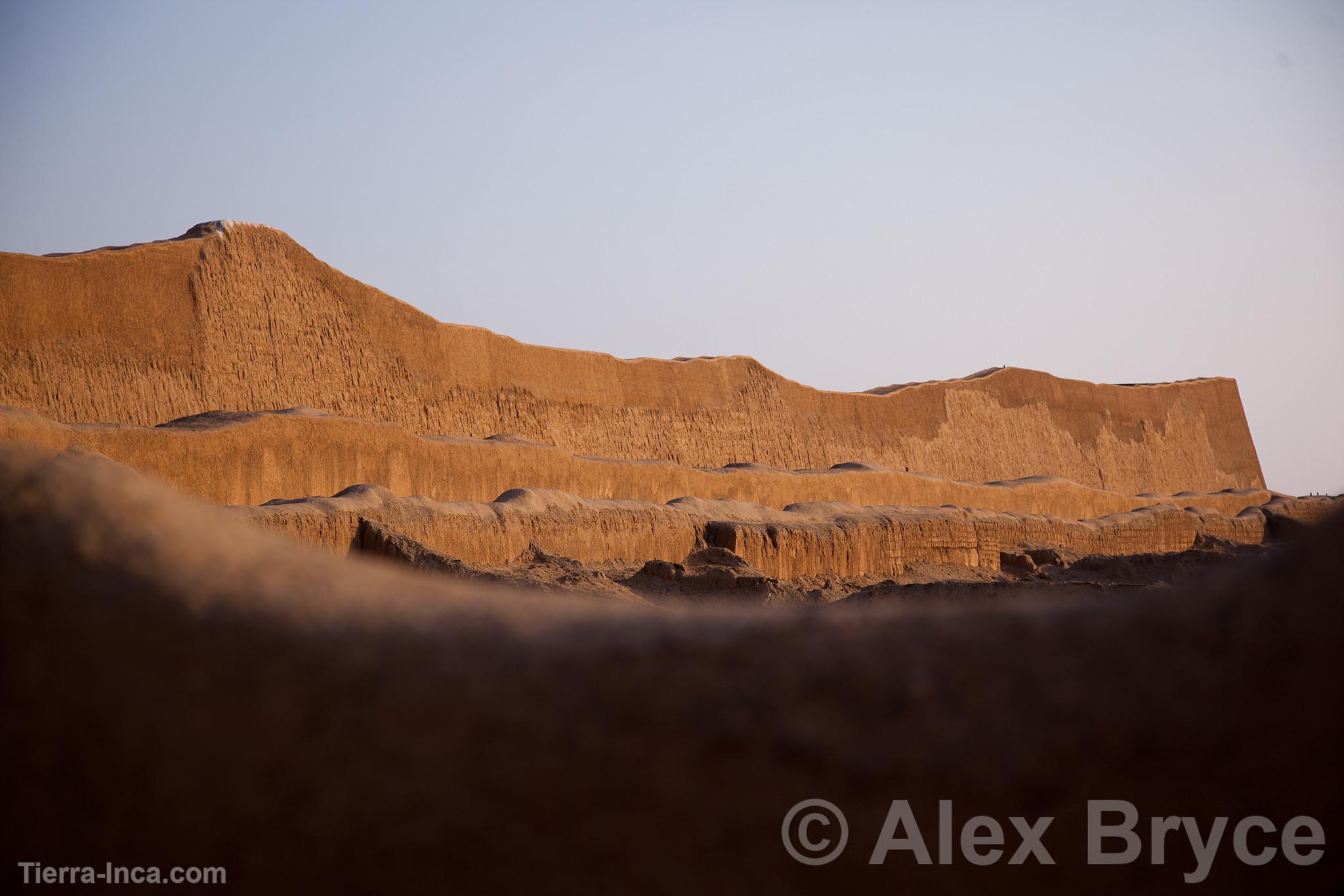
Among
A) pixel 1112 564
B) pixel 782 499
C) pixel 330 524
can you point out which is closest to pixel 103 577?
pixel 330 524

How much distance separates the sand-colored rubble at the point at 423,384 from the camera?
43.0 feet

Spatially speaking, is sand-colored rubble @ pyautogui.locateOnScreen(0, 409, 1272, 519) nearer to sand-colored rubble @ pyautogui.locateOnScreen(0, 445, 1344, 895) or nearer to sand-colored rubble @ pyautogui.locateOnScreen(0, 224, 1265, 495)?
sand-colored rubble @ pyautogui.locateOnScreen(0, 224, 1265, 495)

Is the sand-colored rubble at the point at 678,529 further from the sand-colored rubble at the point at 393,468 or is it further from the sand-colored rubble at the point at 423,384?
the sand-colored rubble at the point at 423,384

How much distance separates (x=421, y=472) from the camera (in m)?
12.7

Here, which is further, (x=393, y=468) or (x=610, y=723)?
(x=393, y=468)

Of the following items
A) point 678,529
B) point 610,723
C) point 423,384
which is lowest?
point 610,723

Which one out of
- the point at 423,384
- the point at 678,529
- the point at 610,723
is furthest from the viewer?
the point at 423,384

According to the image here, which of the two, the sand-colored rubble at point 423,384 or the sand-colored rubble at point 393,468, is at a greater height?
the sand-colored rubble at point 423,384

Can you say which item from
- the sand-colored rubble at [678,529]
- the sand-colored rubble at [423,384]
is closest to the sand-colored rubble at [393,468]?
the sand-colored rubble at [678,529]

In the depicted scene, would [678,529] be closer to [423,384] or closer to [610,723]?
[423,384]

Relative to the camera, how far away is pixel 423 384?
1764 cm

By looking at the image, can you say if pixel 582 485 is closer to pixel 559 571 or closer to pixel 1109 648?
pixel 559 571

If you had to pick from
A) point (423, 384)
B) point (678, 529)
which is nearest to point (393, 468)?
point (678, 529)

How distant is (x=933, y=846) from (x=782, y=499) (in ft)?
54.1
